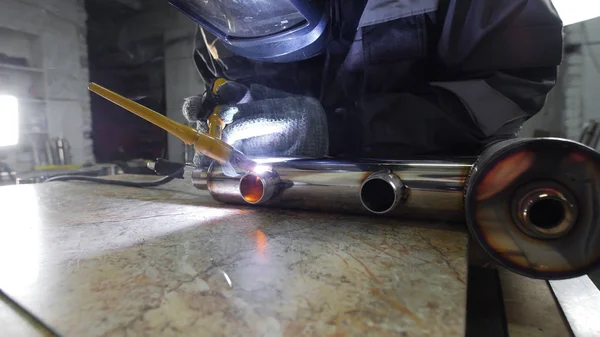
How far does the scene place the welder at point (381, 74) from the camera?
0.52 m

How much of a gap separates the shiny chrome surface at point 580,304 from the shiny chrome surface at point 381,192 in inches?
9.8

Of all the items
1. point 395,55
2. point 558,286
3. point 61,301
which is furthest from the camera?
point 395,55

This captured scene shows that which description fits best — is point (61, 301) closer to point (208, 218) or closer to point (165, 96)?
point (208, 218)

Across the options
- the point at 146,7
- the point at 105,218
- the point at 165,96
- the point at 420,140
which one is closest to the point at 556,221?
the point at 420,140

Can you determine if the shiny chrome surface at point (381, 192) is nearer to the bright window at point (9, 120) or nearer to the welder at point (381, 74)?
the welder at point (381, 74)

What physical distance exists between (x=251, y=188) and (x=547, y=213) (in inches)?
16.4

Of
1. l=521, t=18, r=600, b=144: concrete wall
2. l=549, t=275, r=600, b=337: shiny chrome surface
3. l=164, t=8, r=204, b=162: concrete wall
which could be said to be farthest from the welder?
l=164, t=8, r=204, b=162: concrete wall

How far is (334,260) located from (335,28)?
20.2 inches

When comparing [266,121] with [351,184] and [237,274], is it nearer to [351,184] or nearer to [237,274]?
[351,184]

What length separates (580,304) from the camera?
41 centimetres

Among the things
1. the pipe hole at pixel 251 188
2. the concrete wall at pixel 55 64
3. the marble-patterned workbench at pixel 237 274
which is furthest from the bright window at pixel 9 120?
the pipe hole at pixel 251 188

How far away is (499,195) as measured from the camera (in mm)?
321

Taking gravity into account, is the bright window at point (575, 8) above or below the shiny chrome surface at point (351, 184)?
above

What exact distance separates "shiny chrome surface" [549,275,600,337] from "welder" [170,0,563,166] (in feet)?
0.87
